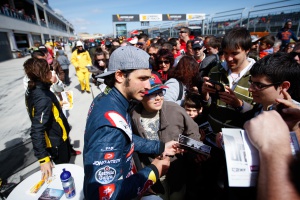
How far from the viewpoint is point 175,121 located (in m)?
1.98

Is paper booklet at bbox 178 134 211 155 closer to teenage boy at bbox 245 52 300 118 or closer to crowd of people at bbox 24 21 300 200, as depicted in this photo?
crowd of people at bbox 24 21 300 200

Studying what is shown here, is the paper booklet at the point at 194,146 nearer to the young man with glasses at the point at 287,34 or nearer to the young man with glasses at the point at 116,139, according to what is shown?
the young man with glasses at the point at 116,139

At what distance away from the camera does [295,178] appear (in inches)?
27.9

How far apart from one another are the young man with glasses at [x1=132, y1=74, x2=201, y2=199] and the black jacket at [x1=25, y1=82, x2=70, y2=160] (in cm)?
114

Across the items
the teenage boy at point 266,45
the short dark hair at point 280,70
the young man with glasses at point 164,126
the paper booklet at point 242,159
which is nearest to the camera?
the paper booklet at point 242,159

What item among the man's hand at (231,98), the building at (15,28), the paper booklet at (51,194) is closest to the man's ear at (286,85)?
the man's hand at (231,98)

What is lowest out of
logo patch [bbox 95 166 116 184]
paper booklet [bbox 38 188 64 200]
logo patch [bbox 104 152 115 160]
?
paper booklet [bbox 38 188 64 200]

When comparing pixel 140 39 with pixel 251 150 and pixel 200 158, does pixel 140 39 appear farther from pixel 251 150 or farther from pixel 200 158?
pixel 251 150

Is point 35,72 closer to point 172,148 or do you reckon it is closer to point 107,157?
point 107,157

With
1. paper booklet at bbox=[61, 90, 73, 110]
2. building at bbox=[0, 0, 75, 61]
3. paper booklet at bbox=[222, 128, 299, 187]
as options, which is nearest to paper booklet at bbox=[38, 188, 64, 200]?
paper booklet at bbox=[222, 128, 299, 187]

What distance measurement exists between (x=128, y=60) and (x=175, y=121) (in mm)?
968

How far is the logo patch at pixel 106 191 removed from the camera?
41.1 inches

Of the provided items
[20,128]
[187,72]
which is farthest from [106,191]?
[20,128]

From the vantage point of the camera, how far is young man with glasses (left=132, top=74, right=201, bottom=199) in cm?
194
